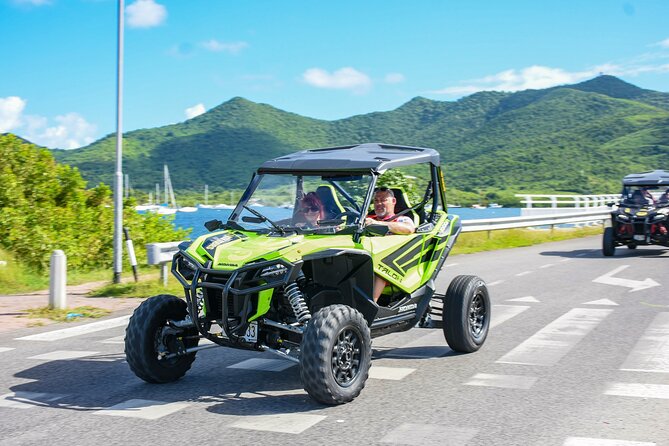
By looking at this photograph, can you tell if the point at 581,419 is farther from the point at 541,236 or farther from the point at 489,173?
the point at 489,173

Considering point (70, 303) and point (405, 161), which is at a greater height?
point (405, 161)

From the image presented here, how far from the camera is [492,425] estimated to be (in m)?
5.60

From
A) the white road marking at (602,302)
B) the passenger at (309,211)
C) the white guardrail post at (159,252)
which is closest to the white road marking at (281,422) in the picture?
the passenger at (309,211)

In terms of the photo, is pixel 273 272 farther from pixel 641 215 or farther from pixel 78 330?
pixel 641 215

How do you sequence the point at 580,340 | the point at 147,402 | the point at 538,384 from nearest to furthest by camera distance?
the point at 147,402
the point at 538,384
the point at 580,340

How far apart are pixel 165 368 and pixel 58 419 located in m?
1.24

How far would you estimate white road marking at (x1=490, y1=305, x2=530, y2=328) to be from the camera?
34.0ft

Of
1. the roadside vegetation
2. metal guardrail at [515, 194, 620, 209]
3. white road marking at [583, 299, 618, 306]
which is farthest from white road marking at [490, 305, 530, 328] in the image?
metal guardrail at [515, 194, 620, 209]

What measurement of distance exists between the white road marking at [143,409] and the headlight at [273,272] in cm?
119

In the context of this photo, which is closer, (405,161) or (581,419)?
(581,419)

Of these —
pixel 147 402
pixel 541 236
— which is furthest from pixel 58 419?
pixel 541 236

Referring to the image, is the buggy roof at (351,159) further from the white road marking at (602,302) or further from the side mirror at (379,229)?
the white road marking at (602,302)

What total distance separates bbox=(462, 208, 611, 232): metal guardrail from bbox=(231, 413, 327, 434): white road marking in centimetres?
1796

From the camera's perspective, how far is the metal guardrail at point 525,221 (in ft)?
79.5
